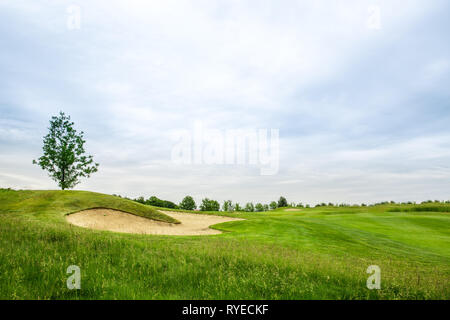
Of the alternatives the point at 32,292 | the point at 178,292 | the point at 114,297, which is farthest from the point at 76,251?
the point at 178,292

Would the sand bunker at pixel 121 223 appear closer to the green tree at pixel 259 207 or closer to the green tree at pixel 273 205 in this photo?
the green tree at pixel 259 207

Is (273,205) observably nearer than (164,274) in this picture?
No

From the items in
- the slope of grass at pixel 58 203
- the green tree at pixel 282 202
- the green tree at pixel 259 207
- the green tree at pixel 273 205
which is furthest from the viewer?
the green tree at pixel 273 205

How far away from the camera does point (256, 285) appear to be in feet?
19.1

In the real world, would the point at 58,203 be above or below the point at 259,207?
above

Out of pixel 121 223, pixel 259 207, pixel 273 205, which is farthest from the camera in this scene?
pixel 273 205

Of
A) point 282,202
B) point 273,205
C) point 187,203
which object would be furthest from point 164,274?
point 273,205

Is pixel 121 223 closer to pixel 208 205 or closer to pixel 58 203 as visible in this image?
pixel 58 203

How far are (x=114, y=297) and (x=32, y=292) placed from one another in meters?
1.83

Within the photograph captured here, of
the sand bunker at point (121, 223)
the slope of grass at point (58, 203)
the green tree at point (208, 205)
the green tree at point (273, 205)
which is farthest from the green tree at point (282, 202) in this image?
the sand bunker at point (121, 223)

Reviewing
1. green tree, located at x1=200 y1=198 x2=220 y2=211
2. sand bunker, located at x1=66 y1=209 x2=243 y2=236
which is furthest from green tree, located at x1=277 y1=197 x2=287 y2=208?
sand bunker, located at x1=66 y1=209 x2=243 y2=236

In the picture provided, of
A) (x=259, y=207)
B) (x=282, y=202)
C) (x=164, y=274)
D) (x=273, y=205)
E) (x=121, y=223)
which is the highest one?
(x=164, y=274)
